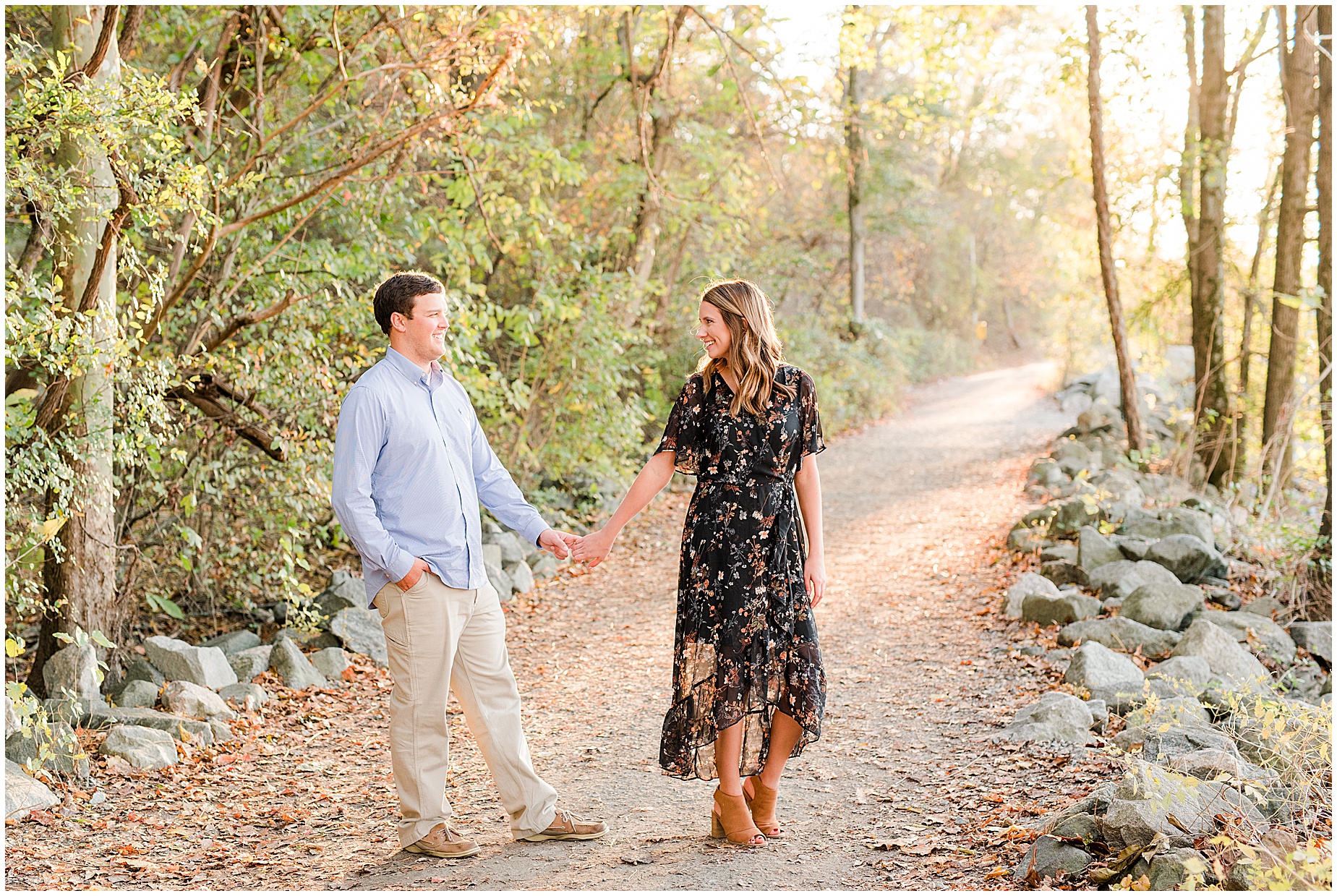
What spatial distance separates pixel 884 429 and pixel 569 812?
1458 centimetres

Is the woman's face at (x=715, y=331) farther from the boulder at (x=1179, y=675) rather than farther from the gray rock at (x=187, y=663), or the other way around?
the gray rock at (x=187, y=663)

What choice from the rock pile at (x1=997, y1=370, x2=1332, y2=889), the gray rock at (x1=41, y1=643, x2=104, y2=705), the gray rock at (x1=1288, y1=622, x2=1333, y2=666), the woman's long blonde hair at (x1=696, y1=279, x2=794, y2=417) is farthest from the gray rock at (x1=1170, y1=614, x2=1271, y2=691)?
the gray rock at (x1=41, y1=643, x2=104, y2=705)

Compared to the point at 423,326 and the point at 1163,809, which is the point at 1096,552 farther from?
the point at 423,326

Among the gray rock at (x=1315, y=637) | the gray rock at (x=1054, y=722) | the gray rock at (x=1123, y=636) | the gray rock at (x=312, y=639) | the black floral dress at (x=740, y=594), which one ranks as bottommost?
the gray rock at (x=1315, y=637)

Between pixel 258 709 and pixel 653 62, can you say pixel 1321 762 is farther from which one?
pixel 653 62

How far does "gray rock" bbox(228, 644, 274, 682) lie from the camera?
5.97 m

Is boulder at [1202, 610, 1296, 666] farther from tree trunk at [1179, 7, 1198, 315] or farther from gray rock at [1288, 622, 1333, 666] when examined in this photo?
tree trunk at [1179, 7, 1198, 315]

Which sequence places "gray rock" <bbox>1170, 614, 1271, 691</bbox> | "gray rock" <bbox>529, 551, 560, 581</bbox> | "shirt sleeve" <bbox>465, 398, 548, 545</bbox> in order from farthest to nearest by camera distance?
"gray rock" <bbox>529, 551, 560, 581</bbox> < "gray rock" <bbox>1170, 614, 1271, 691</bbox> < "shirt sleeve" <bbox>465, 398, 548, 545</bbox>

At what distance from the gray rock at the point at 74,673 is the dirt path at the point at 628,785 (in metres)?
0.77


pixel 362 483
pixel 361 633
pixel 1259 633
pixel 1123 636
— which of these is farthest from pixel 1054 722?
pixel 361 633

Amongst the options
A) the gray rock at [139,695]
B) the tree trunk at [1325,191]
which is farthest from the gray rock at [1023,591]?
the gray rock at [139,695]

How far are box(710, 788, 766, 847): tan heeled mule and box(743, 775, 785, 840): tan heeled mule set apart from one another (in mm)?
65

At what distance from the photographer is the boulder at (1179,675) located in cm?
502

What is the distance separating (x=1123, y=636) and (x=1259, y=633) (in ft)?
2.82
